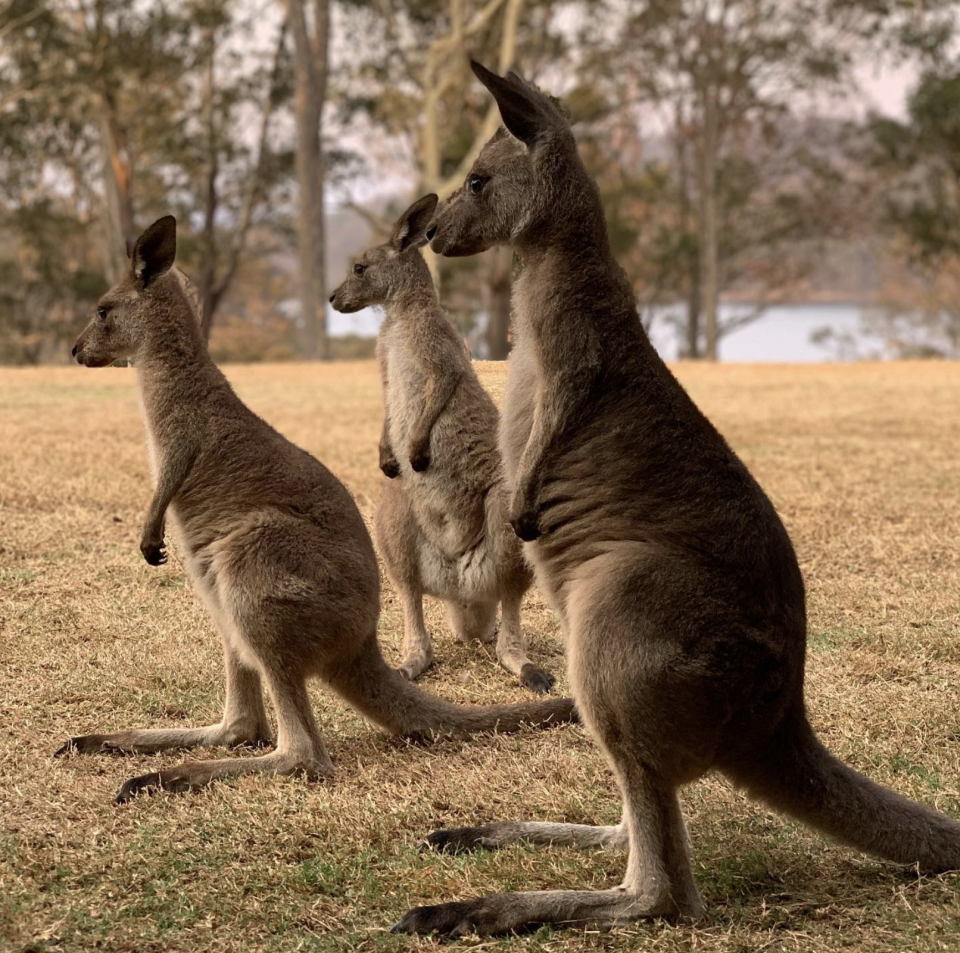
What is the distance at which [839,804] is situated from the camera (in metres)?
2.62

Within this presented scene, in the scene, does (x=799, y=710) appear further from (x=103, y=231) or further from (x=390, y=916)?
(x=103, y=231)

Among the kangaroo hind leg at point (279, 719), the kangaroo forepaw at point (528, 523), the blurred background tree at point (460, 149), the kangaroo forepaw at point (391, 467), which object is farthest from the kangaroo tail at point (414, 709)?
the blurred background tree at point (460, 149)

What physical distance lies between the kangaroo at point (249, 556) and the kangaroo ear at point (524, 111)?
1157 millimetres

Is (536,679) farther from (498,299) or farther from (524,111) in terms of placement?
(498,299)

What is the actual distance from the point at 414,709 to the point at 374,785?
1.08ft

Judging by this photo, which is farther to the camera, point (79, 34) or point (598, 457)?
point (79, 34)

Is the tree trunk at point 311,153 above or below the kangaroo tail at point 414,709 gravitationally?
above

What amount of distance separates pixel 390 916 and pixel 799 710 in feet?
3.13

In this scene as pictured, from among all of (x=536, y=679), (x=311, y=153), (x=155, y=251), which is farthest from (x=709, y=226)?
(x=155, y=251)

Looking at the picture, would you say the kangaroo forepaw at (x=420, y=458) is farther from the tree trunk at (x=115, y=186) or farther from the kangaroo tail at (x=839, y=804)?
the tree trunk at (x=115, y=186)

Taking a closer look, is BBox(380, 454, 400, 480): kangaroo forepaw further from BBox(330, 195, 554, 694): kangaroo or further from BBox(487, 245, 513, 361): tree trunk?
BBox(487, 245, 513, 361): tree trunk

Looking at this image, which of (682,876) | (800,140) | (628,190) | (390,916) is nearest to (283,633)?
(390,916)

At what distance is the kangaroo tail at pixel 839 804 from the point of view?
2.62m

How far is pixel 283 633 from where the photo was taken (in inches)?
131
